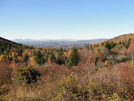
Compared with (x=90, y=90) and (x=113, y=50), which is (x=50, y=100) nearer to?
(x=90, y=90)

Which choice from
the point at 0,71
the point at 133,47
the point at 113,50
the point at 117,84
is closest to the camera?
the point at 117,84

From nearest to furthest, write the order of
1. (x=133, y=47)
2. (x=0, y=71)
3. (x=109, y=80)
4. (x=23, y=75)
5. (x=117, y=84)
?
(x=117, y=84) → (x=109, y=80) → (x=23, y=75) → (x=0, y=71) → (x=133, y=47)

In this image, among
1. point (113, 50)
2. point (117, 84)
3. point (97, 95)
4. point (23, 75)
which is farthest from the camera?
point (113, 50)

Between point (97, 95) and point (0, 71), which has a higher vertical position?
point (97, 95)

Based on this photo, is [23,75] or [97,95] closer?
[97,95]

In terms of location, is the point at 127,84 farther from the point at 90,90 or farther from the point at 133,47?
the point at 133,47

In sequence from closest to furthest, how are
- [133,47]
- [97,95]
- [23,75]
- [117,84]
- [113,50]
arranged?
[97,95] → [117,84] → [23,75] → [133,47] → [113,50]

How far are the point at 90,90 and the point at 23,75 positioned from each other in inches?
222

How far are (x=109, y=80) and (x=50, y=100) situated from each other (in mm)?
2560

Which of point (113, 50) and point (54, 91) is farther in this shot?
point (113, 50)

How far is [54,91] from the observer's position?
144 inches

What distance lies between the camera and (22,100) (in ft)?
11.1

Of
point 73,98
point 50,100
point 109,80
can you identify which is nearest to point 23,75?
point 50,100

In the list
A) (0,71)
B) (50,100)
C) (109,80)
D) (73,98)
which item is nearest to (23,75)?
(0,71)
